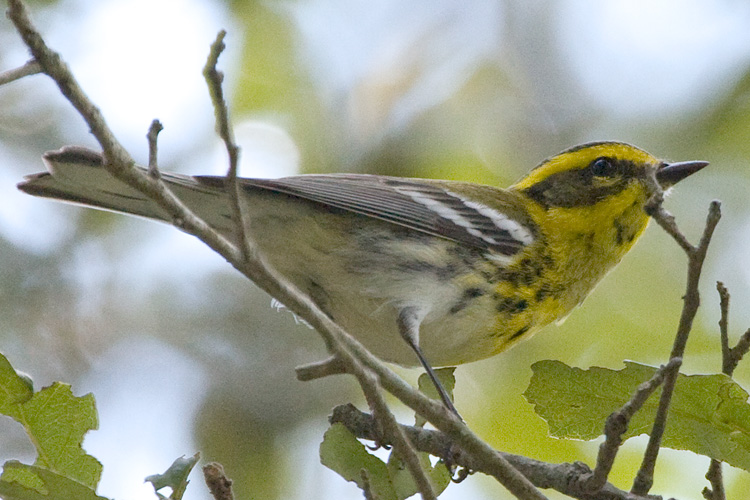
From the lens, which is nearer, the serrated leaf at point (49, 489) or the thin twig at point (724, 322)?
the serrated leaf at point (49, 489)

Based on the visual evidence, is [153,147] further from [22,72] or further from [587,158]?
[587,158]

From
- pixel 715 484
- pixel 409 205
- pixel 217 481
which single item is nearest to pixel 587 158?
pixel 409 205

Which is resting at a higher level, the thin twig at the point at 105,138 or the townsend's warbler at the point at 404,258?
the townsend's warbler at the point at 404,258

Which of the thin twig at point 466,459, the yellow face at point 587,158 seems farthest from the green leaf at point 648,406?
the yellow face at point 587,158

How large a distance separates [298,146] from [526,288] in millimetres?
2840

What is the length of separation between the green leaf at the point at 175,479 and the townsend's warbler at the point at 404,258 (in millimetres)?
1182

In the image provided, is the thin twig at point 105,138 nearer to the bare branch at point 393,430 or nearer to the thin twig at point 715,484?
the bare branch at point 393,430

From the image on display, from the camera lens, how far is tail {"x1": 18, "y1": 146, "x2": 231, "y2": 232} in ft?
9.41

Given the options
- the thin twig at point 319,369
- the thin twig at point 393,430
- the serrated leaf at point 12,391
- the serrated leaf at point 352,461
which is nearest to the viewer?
the thin twig at point 319,369

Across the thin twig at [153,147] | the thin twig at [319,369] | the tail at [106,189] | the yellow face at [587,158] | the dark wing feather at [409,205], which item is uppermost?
the yellow face at [587,158]

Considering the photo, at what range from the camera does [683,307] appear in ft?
6.57

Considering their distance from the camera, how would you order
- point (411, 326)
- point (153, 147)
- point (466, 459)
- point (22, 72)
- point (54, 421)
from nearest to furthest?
point (22, 72) → point (153, 147) → point (54, 421) → point (466, 459) → point (411, 326)

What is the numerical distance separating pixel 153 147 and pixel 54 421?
0.93 m

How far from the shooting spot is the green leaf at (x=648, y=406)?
245 cm
